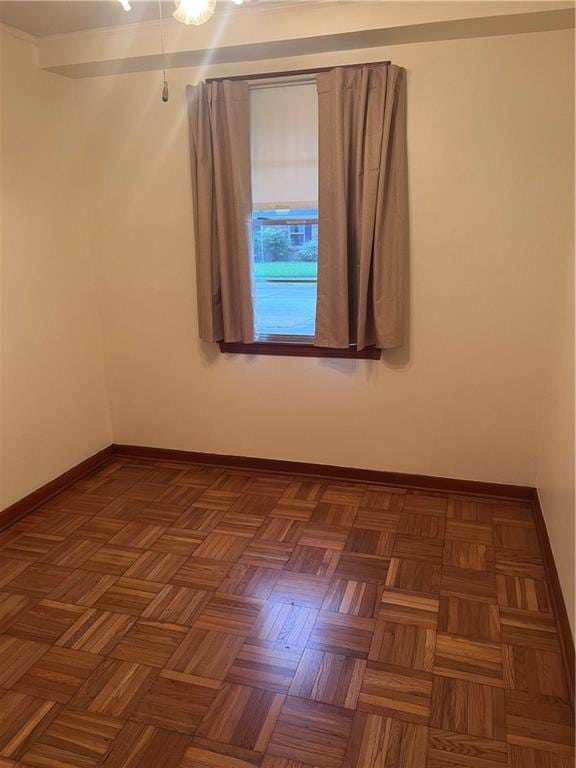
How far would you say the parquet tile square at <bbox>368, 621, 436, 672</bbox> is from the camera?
81.3 inches

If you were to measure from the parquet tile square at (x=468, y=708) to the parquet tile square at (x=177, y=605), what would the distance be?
37.3 inches

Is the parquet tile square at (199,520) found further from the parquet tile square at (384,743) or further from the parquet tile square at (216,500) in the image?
the parquet tile square at (384,743)

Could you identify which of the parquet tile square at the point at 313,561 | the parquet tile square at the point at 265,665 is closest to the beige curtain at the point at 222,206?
the parquet tile square at the point at 313,561

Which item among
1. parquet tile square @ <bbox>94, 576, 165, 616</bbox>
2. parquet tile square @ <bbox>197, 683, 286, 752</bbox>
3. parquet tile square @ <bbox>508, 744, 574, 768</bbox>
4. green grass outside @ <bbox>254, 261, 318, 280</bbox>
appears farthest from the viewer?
green grass outside @ <bbox>254, 261, 318, 280</bbox>

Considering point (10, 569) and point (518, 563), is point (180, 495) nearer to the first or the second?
point (10, 569)

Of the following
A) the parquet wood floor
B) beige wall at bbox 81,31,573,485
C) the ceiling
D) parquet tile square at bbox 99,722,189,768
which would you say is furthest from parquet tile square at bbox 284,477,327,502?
the ceiling

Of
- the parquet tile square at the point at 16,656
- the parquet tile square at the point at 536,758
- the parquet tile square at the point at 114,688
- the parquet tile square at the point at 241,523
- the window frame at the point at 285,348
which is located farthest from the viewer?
the window frame at the point at 285,348

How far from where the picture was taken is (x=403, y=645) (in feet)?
7.02

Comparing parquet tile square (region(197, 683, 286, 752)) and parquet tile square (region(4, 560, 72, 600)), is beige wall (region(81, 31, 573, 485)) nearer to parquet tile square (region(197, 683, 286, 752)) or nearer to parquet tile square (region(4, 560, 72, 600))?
parquet tile square (region(4, 560, 72, 600))

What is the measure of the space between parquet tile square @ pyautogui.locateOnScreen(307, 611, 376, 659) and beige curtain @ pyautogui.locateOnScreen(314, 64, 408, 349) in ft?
4.60

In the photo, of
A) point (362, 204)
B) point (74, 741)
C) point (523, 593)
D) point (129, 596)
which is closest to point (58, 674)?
point (74, 741)

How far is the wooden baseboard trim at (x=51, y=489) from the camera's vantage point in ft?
10.0

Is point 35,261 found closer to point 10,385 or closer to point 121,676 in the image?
point 10,385

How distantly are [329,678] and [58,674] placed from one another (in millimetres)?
931
